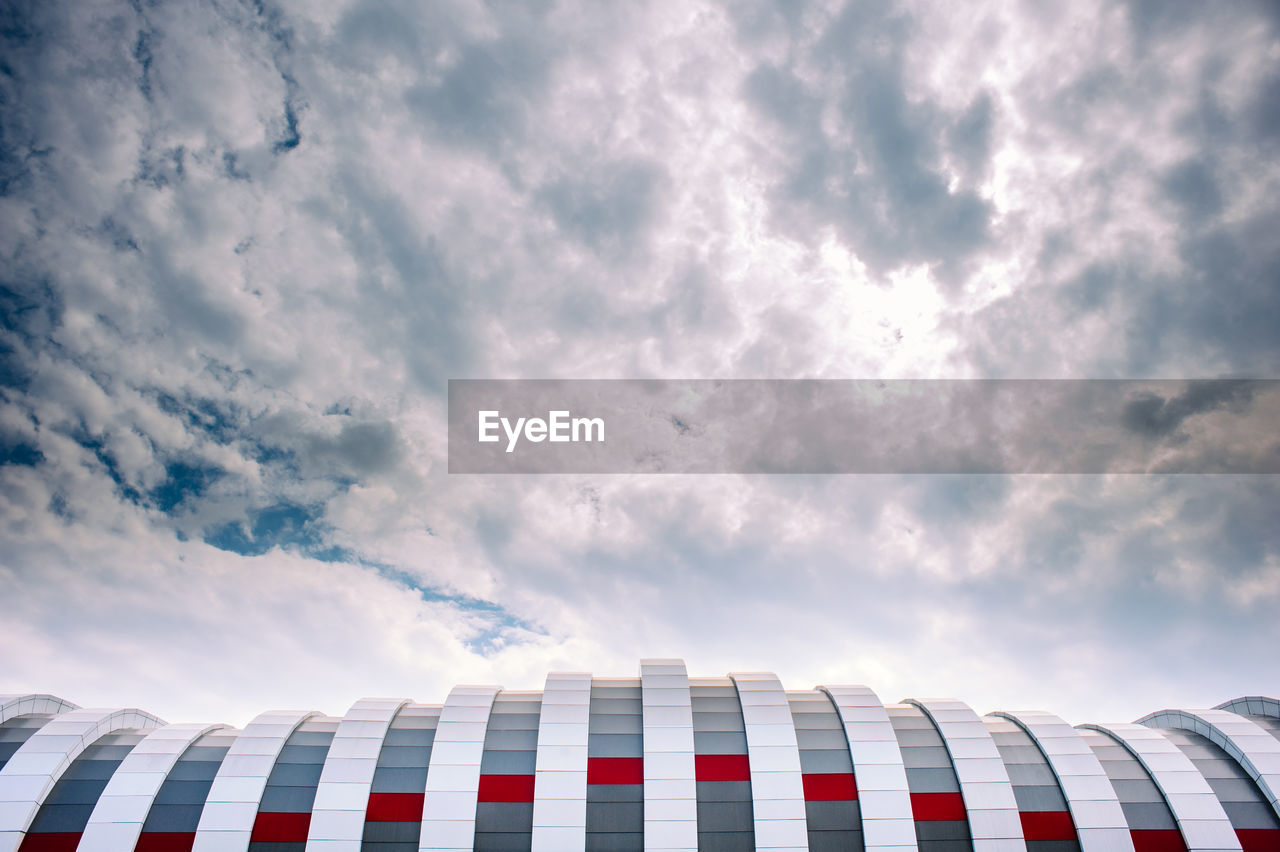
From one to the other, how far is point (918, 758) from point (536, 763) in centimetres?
2408

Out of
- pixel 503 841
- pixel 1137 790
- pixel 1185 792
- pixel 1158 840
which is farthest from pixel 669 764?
pixel 1185 792

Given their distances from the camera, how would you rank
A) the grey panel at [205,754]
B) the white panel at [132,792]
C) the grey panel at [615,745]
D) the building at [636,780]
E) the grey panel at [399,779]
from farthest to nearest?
1. the grey panel at [205,754]
2. the grey panel at [615,745]
3. the grey panel at [399,779]
4. the building at [636,780]
5. the white panel at [132,792]

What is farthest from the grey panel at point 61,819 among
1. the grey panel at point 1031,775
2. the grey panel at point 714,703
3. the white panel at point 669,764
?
the grey panel at point 1031,775

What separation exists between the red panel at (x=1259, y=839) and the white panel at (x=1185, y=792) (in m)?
0.67

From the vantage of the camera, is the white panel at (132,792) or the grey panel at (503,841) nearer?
the white panel at (132,792)

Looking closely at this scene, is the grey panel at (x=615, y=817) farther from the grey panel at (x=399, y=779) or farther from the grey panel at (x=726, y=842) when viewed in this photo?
the grey panel at (x=399, y=779)

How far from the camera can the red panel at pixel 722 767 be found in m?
38.6

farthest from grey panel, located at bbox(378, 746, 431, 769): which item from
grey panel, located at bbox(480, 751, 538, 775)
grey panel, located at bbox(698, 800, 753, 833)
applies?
grey panel, located at bbox(698, 800, 753, 833)

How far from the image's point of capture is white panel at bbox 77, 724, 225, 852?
119 ft

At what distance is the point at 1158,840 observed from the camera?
37500 millimetres

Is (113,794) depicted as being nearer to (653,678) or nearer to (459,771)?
(459,771)

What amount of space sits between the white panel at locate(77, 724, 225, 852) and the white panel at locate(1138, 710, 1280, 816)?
222ft

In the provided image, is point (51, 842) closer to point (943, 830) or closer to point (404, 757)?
point (404, 757)

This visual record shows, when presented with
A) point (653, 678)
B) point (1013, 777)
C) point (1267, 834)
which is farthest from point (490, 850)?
point (1267, 834)
